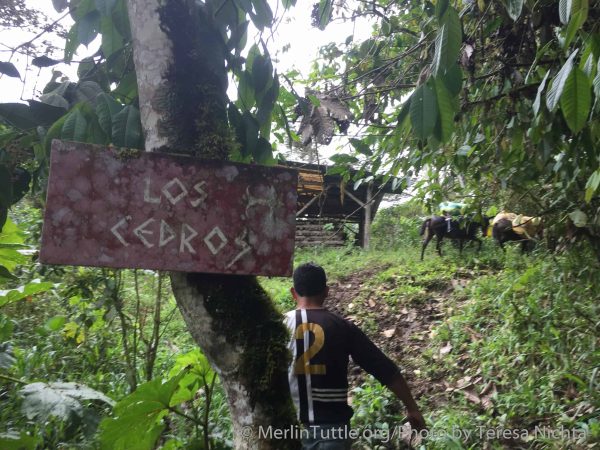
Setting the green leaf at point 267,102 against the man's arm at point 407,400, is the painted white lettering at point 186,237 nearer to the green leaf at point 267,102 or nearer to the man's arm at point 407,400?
the green leaf at point 267,102

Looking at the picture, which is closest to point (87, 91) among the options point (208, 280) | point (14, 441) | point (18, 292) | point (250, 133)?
point (250, 133)

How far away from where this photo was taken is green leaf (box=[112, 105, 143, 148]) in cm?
136

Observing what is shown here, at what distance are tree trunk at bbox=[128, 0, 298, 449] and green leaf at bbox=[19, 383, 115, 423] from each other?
2.46 feet

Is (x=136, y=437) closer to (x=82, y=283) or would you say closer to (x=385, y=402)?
(x=82, y=283)

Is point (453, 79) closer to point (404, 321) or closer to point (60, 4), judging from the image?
point (60, 4)

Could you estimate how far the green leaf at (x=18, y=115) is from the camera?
139cm

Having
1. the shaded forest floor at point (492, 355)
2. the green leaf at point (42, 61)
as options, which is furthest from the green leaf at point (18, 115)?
the shaded forest floor at point (492, 355)

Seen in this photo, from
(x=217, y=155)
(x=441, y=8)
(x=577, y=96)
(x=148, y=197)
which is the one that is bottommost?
(x=148, y=197)

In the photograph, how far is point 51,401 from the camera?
68.3 inches

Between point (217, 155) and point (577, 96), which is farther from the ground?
point (577, 96)

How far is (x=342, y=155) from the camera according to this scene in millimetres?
2795

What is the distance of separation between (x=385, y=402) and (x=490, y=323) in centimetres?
158

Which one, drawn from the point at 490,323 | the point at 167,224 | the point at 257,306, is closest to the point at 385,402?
the point at 490,323

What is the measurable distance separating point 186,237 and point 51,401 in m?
1.03
